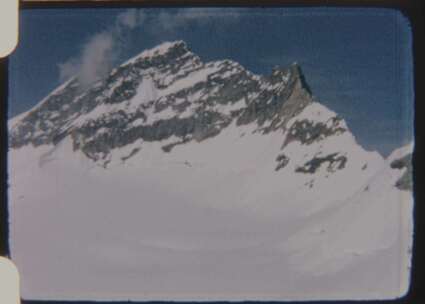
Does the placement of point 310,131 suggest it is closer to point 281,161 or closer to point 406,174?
point 281,161

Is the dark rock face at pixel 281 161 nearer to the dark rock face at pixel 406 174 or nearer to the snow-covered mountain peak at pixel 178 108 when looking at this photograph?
the snow-covered mountain peak at pixel 178 108

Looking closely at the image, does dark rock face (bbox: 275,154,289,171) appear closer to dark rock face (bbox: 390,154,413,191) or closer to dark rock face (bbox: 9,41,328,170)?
dark rock face (bbox: 9,41,328,170)

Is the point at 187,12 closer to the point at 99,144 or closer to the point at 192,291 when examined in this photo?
the point at 99,144

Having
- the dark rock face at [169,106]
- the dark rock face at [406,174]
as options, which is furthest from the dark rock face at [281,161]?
the dark rock face at [406,174]

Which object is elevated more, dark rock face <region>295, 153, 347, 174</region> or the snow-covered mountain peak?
the snow-covered mountain peak

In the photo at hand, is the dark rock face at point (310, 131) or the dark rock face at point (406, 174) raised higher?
the dark rock face at point (310, 131)

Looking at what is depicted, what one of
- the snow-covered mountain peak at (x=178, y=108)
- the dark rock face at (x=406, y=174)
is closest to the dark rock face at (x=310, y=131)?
the snow-covered mountain peak at (x=178, y=108)

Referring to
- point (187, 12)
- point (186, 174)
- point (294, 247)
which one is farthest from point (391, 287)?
point (187, 12)

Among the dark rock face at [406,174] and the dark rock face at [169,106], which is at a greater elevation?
the dark rock face at [169,106]

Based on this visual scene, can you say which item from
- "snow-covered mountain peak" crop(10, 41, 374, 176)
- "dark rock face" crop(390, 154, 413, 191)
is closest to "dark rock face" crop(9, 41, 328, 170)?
"snow-covered mountain peak" crop(10, 41, 374, 176)
